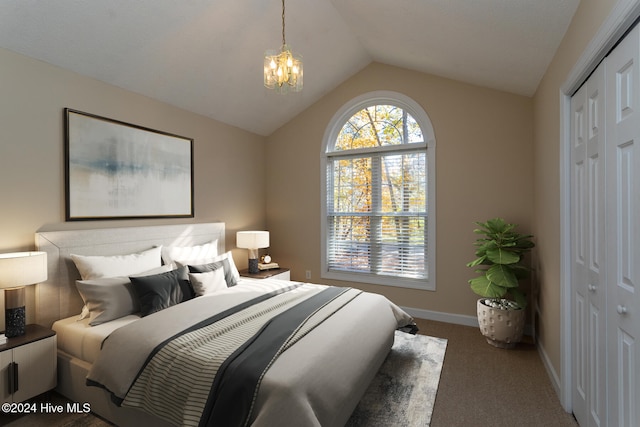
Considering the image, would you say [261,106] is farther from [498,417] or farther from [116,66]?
[498,417]

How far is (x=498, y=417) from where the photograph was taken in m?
2.13

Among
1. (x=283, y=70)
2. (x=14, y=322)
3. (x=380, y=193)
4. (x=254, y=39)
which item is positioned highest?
(x=254, y=39)

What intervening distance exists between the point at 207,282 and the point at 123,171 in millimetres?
1399

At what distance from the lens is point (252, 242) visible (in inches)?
163

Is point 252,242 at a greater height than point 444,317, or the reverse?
point 252,242

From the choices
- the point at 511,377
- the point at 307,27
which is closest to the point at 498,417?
the point at 511,377

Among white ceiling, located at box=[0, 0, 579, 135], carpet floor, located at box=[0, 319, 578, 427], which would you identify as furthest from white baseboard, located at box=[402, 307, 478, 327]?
white ceiling, located at box=[0, 0, 579, 135]

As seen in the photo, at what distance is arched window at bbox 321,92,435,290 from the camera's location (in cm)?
403

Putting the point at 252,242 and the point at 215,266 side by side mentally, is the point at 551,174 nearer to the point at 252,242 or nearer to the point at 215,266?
the point at 215,266

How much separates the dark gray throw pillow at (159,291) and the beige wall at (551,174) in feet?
9.93

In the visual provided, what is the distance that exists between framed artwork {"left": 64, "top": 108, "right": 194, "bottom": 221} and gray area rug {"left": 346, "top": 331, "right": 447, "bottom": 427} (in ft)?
9.04

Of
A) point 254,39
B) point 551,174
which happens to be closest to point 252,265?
point 254,39

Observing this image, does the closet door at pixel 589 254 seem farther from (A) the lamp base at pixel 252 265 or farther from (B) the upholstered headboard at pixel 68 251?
(B) the upholstered headboard at pixel 68 251

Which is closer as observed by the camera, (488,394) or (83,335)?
(83,335)
